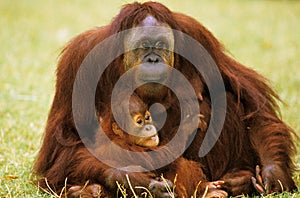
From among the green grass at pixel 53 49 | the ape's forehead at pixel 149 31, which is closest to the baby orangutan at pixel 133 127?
the ape's forehead at pixel 149 31

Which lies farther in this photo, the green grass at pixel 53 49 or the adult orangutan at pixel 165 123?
the green grass at pixel 53 49

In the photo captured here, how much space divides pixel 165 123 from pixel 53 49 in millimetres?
5660

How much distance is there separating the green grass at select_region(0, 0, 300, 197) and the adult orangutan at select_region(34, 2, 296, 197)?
0.89 ft

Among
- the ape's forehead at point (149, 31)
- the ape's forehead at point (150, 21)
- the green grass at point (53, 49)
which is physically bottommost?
the green grass at point (53, 49)

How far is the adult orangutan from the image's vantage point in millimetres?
3215

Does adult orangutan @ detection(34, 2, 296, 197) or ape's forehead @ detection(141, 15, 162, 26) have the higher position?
ape's forehead @ detection(141, 15, 162, 26)

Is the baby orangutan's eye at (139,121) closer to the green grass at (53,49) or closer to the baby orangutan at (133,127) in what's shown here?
the baby orangutan at (133,127)

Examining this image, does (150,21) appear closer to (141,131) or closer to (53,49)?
(141,131)

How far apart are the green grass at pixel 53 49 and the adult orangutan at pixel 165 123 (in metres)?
0.27

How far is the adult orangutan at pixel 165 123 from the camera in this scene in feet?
10.5

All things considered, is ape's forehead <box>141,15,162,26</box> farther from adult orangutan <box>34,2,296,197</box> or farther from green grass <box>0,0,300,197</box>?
green grass <box>0,0,300,197</box>

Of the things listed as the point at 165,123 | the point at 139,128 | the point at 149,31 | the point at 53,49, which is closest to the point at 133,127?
the point at 139,128

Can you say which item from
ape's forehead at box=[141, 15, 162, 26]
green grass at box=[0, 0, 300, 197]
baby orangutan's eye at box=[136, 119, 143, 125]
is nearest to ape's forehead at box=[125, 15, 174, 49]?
ape's forehead at box=[141, 15, 162, 26]

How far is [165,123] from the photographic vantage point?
11.2 ft
